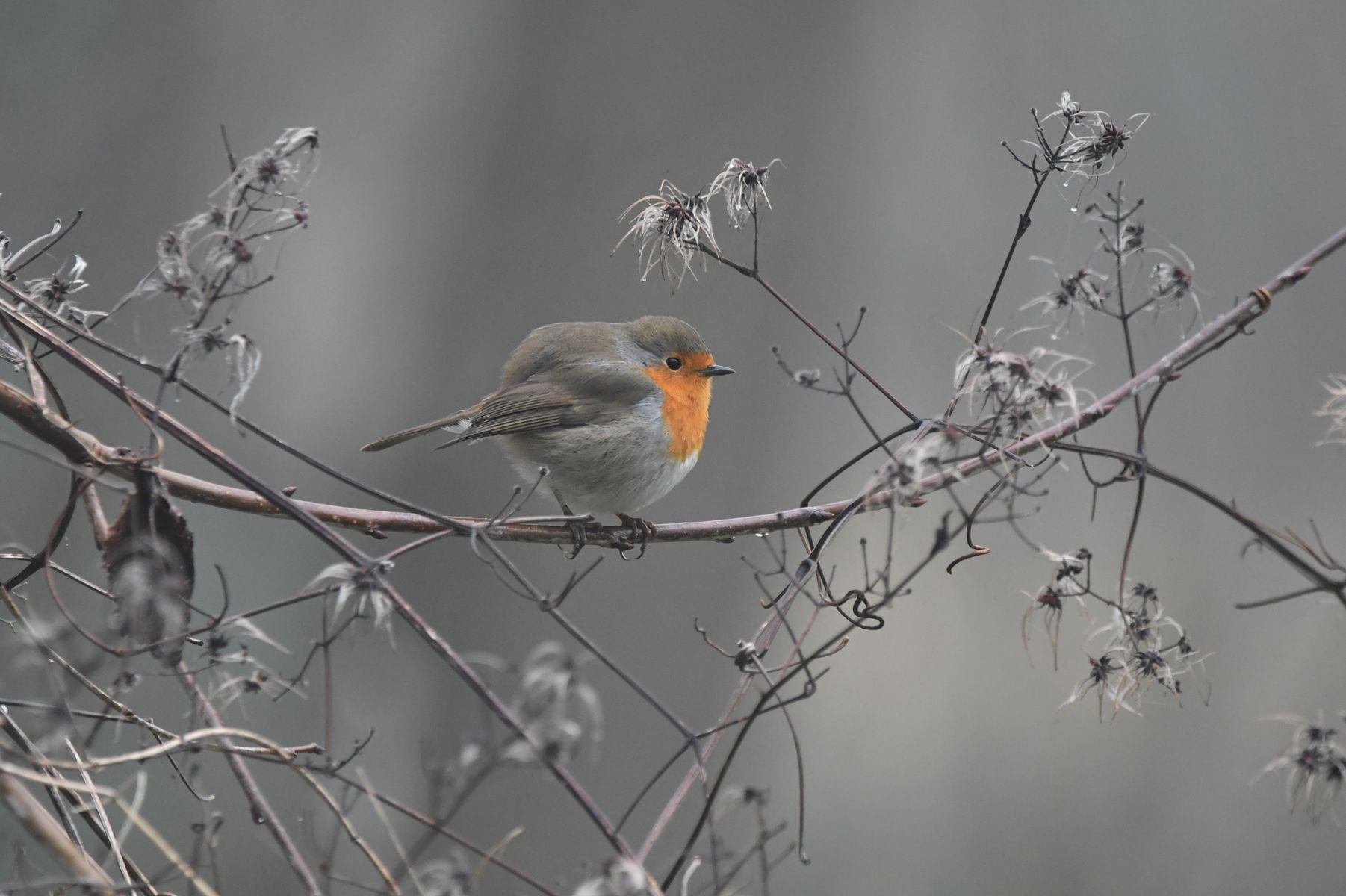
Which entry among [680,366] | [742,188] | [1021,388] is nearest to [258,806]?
[1021,388]

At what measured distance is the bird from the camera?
2979 millimetres

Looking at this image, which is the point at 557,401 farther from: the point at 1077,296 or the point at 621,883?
the point at 621,883

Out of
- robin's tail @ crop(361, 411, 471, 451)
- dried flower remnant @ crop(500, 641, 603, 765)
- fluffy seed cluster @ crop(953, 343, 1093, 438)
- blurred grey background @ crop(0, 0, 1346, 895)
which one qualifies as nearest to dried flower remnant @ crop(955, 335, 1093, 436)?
fluffy seed cluster @ crop(953, 343, 1093, 438)

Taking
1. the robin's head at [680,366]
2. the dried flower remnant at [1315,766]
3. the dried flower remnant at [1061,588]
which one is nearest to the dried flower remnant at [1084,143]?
the dried flower remnant at [1061,588]

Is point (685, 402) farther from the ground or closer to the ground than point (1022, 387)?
farther from the ground

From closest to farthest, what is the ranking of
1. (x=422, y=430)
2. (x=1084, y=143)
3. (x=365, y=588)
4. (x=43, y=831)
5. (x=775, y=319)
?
(x=43, y=831) < (x=365, y=588) < (x=1084, y=143) < (x=422, y=430) < (x=775, y=319)

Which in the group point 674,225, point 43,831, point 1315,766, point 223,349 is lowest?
point 43,831

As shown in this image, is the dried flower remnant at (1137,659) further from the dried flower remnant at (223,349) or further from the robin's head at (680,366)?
the robin's head at (680,366)

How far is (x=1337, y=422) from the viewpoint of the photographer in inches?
51.0

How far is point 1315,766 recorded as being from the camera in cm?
124

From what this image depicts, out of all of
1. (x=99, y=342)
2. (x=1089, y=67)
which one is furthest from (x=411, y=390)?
(x=99, y=342)

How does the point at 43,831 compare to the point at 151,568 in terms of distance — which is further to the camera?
the point at 151,568

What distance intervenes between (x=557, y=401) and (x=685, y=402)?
38 centimetres

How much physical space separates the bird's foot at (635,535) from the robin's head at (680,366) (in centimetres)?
27
